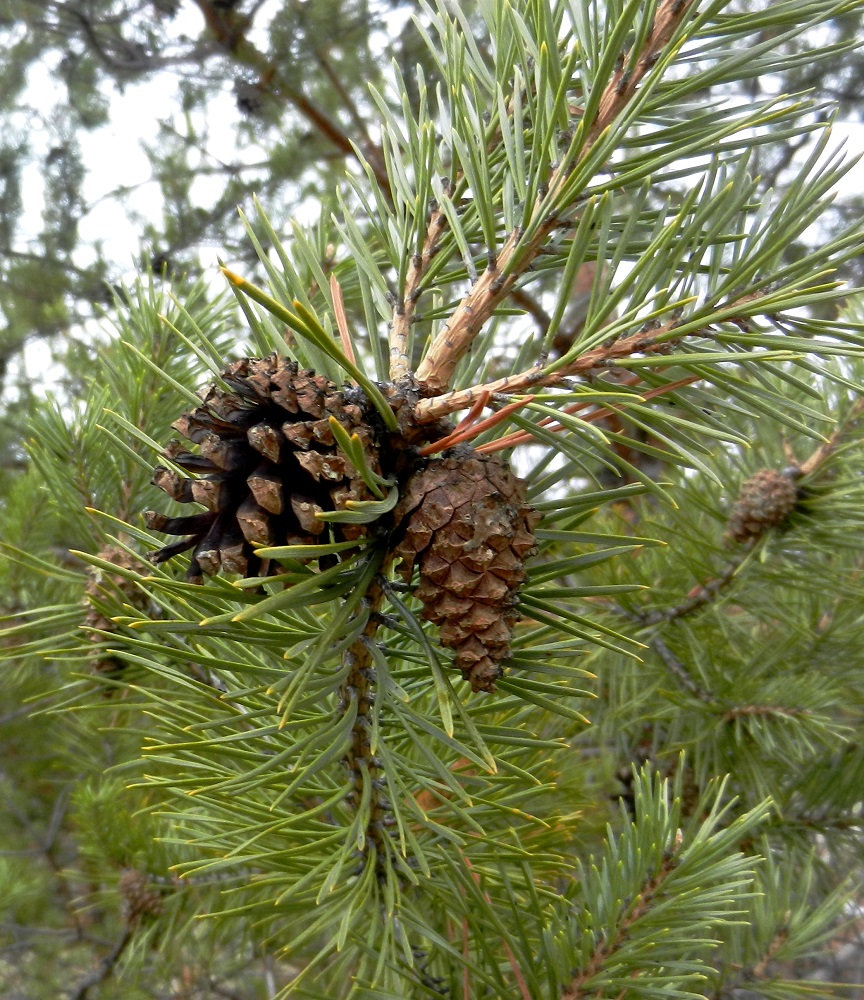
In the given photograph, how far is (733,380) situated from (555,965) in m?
0.37

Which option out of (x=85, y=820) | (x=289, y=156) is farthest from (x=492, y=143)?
(x=289, y=156)

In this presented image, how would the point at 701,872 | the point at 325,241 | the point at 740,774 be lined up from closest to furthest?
the point at 701,872
the point at 325,241
the point at 740,774

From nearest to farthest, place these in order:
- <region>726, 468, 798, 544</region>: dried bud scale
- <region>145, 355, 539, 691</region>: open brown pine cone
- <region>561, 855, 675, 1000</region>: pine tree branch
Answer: <region>145, 355, 539, 691</region>: open brown pine cone → <region>561, 855, 675, 1000</region>: pine tree branch → <region>726, 468, 798, 544</region>: dried bud scale

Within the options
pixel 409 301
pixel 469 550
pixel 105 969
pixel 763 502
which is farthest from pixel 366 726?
pixel 105 969

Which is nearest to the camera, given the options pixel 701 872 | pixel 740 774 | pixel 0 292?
pixel 701 872

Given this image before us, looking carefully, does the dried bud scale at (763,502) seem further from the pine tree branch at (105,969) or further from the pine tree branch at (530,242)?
the pine tree branch at (105,969)

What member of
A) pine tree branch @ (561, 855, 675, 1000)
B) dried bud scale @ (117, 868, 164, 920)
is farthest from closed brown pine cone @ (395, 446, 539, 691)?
dried bud scale @ (117, 868, 164, 920)

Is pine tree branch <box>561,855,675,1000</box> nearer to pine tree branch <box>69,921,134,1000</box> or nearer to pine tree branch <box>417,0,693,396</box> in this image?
pine tree branch <box>417,0,693,396</box>

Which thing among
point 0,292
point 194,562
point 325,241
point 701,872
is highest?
point 0,292

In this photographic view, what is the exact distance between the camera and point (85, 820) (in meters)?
0.96

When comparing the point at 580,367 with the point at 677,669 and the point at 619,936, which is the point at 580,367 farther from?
the point at 677,669

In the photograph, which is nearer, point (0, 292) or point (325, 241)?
point (325, 241)

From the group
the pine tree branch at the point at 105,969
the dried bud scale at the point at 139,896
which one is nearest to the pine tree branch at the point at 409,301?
the dried bud scale at the point at 139,896

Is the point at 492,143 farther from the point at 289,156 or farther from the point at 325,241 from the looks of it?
the point at 289,156
